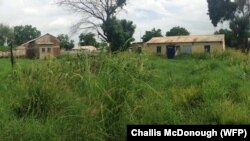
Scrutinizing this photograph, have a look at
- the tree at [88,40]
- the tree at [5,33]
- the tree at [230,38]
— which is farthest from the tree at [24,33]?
the tree at [88,40]

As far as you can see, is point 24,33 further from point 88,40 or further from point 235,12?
point 88,40

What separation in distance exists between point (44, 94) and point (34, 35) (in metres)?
66.1

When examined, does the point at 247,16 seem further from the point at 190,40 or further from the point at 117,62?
the point at 117,62

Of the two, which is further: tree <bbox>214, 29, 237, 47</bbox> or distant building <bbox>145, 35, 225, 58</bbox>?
tree <bbox>214, 29, 237, 47</bbox>

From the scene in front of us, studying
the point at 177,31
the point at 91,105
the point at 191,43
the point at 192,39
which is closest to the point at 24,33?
the point at 177,31

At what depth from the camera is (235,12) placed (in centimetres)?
3988

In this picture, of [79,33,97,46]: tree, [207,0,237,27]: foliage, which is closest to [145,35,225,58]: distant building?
[207,0,237,27]: foliage

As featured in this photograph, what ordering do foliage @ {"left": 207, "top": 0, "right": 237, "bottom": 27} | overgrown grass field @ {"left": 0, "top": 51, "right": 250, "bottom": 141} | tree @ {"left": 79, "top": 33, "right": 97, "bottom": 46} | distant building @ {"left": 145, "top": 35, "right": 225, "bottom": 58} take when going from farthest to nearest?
foliage @ {"left": 207, "top": 0, "right": 237, "bottom": 27} → distant building @ {"left": 145, "top": 35, "right": 225, "bottom": 58} → tree @ {"left": 79, "top": 33, "right": 97, "bottom": 46} → overgrown grass field @ {"left": 0, "top": 51, "right": 250, "bottom": 141}

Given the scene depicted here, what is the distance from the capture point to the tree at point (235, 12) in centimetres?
3888

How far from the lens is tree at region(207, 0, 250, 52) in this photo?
38875 millimetres

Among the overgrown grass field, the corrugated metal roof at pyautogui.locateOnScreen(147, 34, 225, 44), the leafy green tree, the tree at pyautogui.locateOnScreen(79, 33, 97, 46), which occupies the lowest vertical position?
the overgrown grass field

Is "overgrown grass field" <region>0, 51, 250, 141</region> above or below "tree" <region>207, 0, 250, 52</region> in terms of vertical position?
below

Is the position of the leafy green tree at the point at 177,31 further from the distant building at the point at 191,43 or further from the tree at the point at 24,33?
the tree at the point at 24,33

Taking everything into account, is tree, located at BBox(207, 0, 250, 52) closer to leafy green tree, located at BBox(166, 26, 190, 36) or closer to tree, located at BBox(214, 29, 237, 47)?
tree, located at BBox(214, 29, 237, 47)
